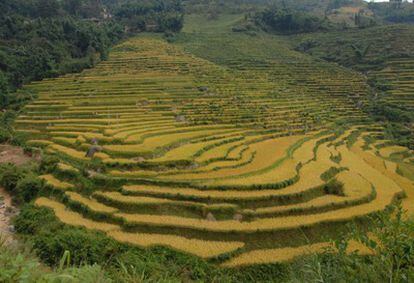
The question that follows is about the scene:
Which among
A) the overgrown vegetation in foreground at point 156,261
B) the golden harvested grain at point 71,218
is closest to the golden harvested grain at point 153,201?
the golden harvested grain at point 71,218

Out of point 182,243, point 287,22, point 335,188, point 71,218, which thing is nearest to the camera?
point 182,243

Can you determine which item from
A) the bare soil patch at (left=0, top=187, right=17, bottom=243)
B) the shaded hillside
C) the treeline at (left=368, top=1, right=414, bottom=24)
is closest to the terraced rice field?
the bare soil patch at (left=0, top=187, right=17, bottom=243)

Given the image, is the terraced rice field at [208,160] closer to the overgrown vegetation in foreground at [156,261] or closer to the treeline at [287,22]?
the overgrown vegetation in foreground at [156,261]

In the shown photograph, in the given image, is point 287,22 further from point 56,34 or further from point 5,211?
point 5,211

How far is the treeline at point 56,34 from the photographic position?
52.2 meters

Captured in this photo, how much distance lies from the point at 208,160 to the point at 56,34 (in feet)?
166

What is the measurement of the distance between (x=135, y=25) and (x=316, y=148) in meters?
68.6

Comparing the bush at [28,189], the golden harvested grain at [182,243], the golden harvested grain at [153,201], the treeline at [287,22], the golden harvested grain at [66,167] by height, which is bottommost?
the bush at [28,189]

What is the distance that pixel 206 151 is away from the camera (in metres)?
29.1

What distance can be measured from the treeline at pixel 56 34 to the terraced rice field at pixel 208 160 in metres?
3.57

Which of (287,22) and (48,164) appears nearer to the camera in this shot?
(48,164)

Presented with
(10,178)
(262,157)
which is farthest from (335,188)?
(10,178)

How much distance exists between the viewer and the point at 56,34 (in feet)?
215

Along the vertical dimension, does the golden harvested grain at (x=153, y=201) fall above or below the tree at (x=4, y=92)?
above
